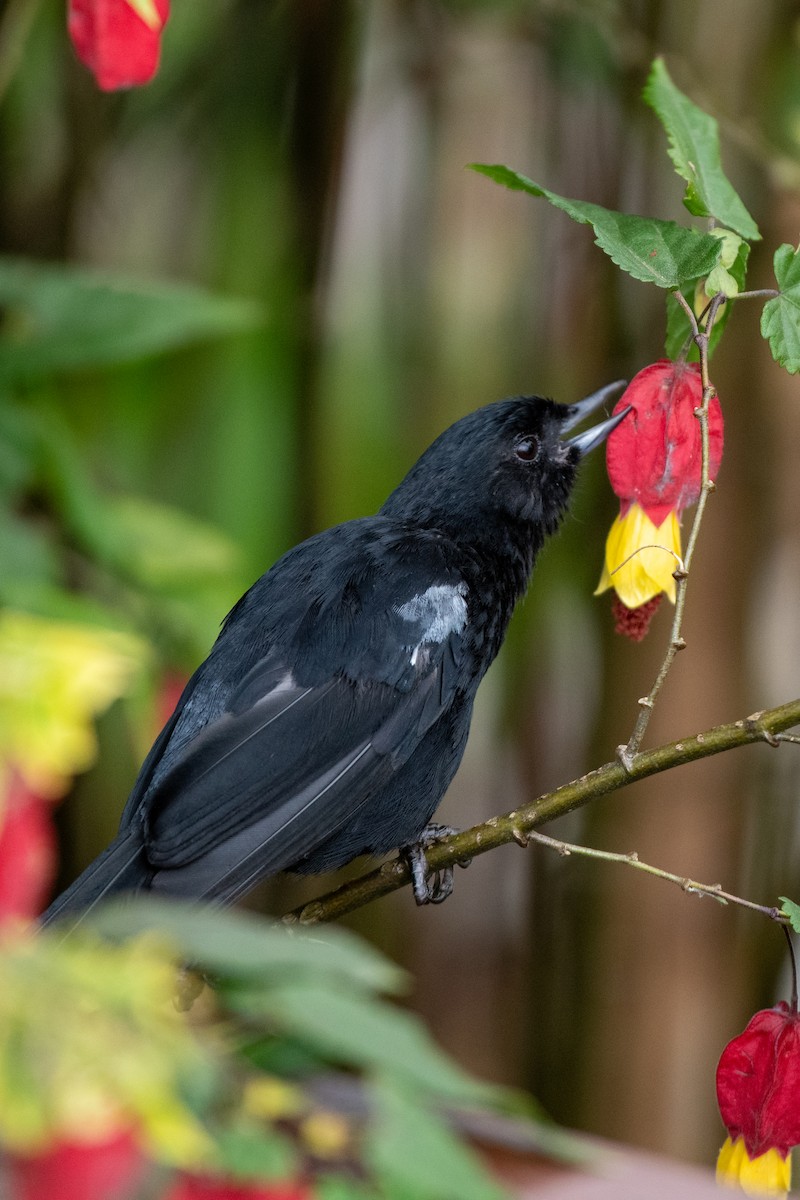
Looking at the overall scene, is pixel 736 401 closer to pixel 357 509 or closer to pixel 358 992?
pixel 357 509

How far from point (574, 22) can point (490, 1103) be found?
11.7 ft

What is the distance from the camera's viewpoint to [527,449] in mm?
2094

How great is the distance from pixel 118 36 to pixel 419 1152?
124 cm

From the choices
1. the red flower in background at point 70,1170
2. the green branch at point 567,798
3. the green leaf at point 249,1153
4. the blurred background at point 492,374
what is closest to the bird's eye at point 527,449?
the green branch at point 567,798

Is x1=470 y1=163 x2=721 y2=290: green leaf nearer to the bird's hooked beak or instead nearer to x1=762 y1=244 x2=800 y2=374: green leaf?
x1=762 y1=244 x2=800 y2=374: green leaf

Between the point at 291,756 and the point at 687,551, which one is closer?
the point at 687,551

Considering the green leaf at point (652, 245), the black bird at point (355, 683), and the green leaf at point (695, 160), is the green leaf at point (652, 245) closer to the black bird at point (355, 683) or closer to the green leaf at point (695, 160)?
the green leaf at point (695, 160)

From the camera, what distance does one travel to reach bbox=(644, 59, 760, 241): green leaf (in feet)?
4.14

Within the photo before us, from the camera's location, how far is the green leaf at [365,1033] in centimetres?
55

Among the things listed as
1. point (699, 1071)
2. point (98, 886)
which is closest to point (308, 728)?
point (98, 886)

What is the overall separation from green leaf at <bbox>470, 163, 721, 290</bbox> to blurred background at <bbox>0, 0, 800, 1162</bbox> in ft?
6.49

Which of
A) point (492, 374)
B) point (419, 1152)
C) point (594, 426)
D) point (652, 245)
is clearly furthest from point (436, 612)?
point (492, 374)

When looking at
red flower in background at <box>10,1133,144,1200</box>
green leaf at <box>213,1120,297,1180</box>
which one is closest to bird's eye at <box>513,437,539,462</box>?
green leaf at <box>213,1120,297,1180</box>

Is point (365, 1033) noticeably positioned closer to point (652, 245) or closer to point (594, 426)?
point (652, 245)
